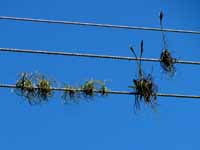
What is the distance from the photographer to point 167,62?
25.4ft

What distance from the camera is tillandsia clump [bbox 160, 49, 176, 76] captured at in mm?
7715

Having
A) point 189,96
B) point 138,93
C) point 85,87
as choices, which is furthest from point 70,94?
point 189,96

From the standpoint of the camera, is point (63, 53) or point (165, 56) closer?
point (63, 53)

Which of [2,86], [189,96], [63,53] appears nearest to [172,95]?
[189,96]

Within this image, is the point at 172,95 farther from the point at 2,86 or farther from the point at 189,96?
the point at 2,86

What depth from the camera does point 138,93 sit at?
289 inches

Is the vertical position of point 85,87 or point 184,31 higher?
point 184,31

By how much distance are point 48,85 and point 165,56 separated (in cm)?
138

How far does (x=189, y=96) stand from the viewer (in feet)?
23.8

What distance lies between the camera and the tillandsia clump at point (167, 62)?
7715 mm

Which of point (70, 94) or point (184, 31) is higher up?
point (184, 31)

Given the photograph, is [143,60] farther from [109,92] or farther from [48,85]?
[48,85]

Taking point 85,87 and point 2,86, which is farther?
point 85,87

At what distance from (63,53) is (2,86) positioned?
696 millimetres
